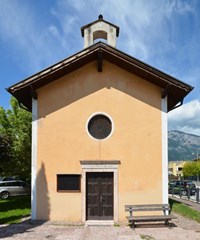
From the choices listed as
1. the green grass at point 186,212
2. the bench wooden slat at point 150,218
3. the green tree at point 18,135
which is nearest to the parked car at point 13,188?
the green tree at point 18,135

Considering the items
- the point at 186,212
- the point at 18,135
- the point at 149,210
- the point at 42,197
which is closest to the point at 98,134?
the point at 42,197

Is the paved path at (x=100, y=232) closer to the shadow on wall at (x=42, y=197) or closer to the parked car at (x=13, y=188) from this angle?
the shadow on wall at (x=42, y=197)

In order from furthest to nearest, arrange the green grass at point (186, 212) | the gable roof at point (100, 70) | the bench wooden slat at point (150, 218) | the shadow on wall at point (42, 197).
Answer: the green grass at point (186, 212), the gable roof at point (100, 70), the shadow on wall at point (42, 197), the bench wooden slat at point (150, 218)

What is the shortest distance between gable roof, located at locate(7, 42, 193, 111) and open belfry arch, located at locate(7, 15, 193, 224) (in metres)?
0.04

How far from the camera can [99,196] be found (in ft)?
43.2

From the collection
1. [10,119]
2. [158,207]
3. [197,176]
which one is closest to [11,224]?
[158,207]

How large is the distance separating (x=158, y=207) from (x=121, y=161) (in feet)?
8.02

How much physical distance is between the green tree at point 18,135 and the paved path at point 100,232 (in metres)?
9.25

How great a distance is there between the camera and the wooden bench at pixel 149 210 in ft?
39.0

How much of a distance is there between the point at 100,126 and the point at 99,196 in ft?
10.0

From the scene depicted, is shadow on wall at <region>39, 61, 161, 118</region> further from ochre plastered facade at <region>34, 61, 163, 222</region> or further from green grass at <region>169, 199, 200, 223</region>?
green grass at <region>169, 199, 200, 223</region>

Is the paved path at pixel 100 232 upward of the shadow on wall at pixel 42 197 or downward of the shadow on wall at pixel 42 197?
downward

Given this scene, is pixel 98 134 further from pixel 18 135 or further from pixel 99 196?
pixel 18 135

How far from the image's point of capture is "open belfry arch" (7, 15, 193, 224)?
1304cm
